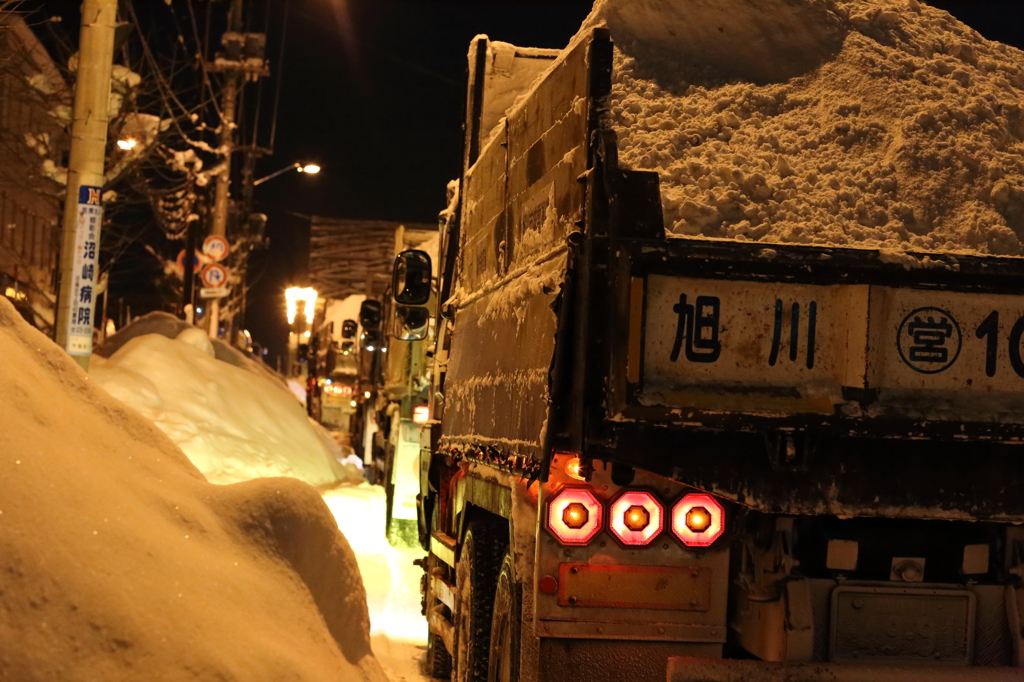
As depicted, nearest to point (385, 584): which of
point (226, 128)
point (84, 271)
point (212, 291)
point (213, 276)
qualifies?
point (84, 271)

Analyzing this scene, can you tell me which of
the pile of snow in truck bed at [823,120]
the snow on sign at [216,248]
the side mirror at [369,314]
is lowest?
the side mirror at [369,314]

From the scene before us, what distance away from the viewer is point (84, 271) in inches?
373

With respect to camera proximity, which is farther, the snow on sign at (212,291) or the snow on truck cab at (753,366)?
the snow on sign at (212,291)

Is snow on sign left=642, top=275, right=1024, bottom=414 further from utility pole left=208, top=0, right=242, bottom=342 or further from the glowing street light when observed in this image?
the glowing street light

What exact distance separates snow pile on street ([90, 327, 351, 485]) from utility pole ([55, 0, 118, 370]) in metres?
4.60

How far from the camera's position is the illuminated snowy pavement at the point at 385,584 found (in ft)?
26.5

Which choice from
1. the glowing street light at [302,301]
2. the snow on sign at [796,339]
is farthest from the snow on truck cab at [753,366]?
the glowing street light at [302,301]

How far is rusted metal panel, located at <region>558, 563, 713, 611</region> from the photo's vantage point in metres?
4.59

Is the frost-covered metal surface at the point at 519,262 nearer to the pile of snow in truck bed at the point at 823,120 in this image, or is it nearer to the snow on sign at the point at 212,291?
the pile of snow in truck bed at the point at 823,120

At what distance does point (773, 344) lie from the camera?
13.6ft

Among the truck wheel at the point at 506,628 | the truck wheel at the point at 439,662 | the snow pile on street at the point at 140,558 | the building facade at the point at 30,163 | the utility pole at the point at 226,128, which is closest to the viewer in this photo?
A: the snow pile on street at the point at 140,558

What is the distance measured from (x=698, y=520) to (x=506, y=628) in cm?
112

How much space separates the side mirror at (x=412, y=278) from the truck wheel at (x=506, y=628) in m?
3.26

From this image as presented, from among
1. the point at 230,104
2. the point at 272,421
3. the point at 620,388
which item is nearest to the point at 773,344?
the point at 620,388
